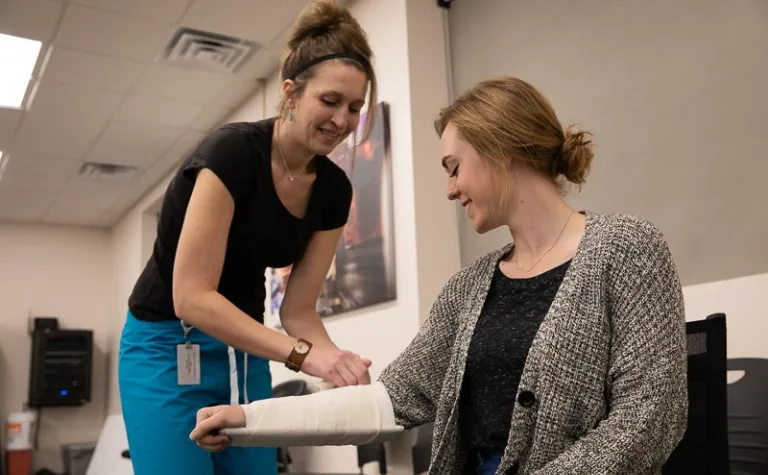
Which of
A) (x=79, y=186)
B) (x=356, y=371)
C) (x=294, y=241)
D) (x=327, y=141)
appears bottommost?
(x=356, y=371)

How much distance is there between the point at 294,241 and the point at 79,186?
462cm

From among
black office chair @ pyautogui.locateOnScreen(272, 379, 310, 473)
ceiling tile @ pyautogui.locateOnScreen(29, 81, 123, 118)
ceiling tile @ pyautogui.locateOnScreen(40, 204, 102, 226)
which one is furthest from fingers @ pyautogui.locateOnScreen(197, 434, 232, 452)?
ceiling tile @ pyautogui.locateOnScreen(40, 204, 102, 226)

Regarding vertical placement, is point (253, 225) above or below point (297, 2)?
below

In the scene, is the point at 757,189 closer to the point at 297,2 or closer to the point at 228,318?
the point at 228,318

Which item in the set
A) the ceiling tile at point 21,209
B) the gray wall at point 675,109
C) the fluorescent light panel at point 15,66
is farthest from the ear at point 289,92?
the ceiling tile at point 21,209

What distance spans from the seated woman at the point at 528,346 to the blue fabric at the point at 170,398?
0.25 m

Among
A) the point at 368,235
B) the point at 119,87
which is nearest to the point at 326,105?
the point at 368,235

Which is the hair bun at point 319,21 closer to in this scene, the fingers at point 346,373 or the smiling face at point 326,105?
the smiling face at point 326,105

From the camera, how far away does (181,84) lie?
3846 millimetres

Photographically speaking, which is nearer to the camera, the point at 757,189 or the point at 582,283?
the point at 582,283

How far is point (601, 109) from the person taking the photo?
82.5 inches

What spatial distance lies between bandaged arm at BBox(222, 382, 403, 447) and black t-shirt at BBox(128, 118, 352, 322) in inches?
13.2

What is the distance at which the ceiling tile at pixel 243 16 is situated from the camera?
309 centimetres

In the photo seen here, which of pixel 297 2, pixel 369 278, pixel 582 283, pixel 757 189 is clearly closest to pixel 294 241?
pixel 582 283
